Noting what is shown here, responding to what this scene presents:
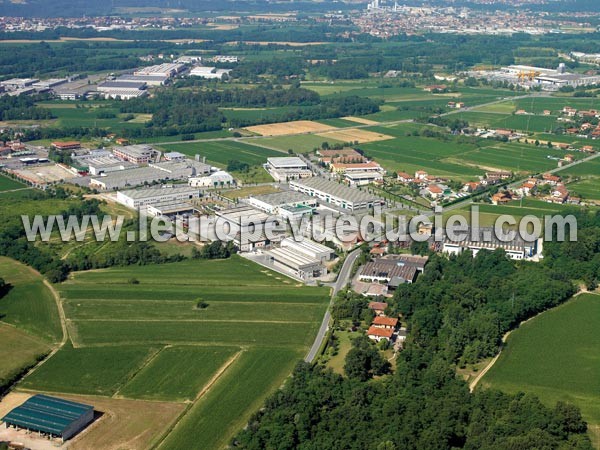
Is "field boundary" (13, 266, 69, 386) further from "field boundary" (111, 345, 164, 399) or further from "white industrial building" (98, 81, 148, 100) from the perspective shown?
"white industrial building" (98, 81, 148, 100)

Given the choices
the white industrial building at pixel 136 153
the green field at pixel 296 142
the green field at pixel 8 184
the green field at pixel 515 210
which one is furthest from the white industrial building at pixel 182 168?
the green field at pixel 515 210

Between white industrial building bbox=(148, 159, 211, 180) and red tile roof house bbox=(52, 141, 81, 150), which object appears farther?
red tile roof house bbox=(52, 141, 81, 150)

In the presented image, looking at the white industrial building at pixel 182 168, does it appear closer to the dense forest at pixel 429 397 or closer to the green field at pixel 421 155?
the green field at pixel 421 155

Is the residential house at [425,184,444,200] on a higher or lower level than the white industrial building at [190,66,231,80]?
lower

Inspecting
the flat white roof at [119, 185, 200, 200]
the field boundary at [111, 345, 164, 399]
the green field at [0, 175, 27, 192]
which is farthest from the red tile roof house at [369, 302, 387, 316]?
the green field at [0, 175, 27, 192]

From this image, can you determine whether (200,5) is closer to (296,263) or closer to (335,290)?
(296,263)

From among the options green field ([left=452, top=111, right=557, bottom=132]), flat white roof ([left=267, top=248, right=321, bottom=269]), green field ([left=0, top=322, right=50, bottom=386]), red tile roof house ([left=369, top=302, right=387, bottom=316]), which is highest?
green field ([left=452, top=111, right=557, bottom=132])
